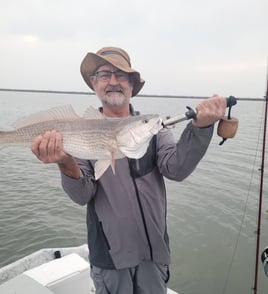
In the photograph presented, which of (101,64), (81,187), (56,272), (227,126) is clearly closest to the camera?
(227,126)

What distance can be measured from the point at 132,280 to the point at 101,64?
208 cm

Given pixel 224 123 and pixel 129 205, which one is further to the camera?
pixel 129 205

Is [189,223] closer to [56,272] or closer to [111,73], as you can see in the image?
[56,272]

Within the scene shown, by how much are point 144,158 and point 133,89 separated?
98 centimetres

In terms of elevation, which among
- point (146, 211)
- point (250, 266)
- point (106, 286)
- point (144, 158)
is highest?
point (144, 158)

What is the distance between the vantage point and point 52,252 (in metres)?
4.74

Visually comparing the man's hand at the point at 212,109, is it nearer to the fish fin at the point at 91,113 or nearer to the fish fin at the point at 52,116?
the fish fin at the point at 91,113

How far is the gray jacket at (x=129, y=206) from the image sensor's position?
2.68 metres

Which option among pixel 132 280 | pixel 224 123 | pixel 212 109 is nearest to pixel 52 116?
pixel 212 109

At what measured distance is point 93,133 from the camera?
2.71 metres

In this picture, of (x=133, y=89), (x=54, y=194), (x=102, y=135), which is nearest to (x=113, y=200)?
(x=102, y=135)

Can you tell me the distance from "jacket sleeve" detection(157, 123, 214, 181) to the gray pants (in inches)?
34.3

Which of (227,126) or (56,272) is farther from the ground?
(227,126)

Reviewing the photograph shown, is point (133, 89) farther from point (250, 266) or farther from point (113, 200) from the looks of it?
point (250, 266)
